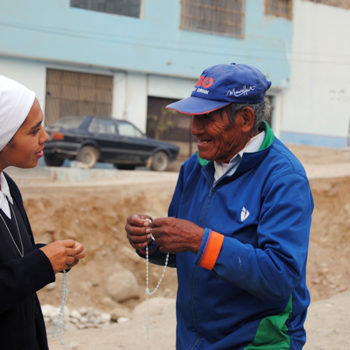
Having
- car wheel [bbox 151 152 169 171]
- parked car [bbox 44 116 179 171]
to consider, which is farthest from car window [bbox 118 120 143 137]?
car wheel [bbox 151 152 169 171]

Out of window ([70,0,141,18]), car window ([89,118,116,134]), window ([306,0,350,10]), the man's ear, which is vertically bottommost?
car window ([89,118,116,134])

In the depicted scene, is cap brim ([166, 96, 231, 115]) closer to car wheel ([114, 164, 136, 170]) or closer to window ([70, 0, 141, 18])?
car wheel ([114, 164, 136, 170])

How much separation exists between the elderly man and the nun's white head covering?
69 centimetres

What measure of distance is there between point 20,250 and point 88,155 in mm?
12556

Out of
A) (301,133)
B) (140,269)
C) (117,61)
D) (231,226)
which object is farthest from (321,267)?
(301,133)

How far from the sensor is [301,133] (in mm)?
22328

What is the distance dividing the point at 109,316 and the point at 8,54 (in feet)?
38.4

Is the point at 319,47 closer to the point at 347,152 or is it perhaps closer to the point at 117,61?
the point at 347,152

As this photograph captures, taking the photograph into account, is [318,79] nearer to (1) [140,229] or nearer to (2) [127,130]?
(2) [127,130]

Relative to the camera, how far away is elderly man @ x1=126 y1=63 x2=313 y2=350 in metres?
1.94

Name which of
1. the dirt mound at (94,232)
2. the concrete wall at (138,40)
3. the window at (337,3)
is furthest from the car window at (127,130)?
the window at (337,3)

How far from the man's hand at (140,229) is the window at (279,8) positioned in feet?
69.1

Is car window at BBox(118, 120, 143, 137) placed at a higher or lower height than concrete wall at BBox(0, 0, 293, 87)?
lower

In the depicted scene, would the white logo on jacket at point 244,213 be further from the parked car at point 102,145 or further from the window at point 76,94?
the window at point 76,94
